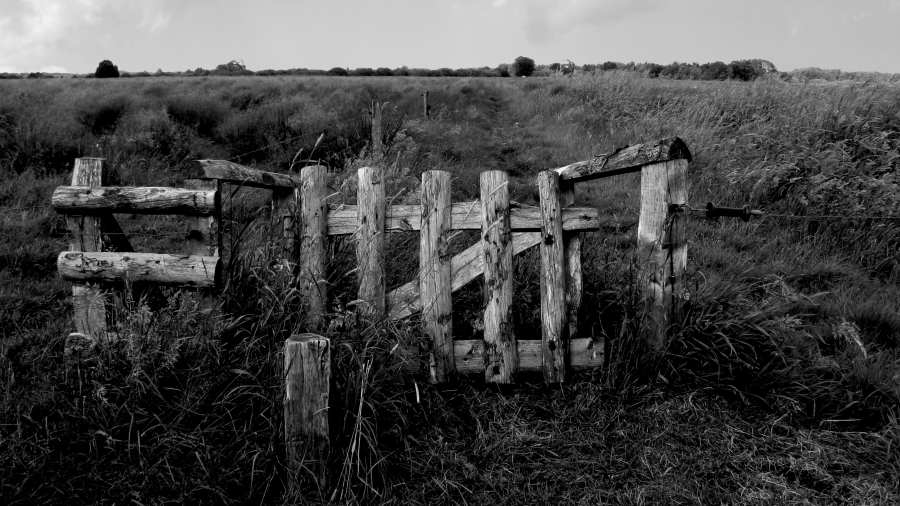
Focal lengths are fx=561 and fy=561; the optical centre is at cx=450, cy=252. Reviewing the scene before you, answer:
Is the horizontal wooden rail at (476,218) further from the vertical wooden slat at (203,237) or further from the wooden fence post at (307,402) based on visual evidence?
the wooden fence post at (307,402)

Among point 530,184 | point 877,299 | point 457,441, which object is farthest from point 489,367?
point 530,184

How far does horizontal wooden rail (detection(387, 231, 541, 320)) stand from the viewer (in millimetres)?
3930

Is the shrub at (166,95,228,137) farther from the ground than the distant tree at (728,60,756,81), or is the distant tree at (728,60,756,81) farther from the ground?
the distant tree at (728,60,756,81)

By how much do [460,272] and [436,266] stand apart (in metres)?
0.20

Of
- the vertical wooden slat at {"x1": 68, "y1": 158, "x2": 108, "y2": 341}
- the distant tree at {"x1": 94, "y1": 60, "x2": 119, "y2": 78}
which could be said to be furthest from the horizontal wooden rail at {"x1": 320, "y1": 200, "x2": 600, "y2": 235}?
the distant tree at {"x1": 94, "y1": 60, "x2": 119, "y2": 78}

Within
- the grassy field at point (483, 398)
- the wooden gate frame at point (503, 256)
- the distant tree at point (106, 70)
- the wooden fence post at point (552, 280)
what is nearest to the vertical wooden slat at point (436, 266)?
the wooden gate frame at point (503, 256)

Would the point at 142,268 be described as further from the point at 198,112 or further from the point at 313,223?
the point at 198,112

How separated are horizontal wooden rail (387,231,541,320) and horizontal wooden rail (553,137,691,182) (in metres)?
0.57

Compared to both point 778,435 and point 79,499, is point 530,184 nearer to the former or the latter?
point 778,435

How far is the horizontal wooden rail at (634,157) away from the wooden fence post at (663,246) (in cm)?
7

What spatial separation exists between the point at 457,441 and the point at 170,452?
5.14ft

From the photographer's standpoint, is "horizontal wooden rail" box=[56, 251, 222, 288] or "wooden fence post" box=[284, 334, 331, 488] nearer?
"wooden fence post" box=[284, 334, 331, 488]

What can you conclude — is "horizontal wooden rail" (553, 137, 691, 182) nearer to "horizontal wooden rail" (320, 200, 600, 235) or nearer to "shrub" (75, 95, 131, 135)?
"horizontal wooden rail" (320, 200, 600, 235)

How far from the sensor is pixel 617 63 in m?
31.9
